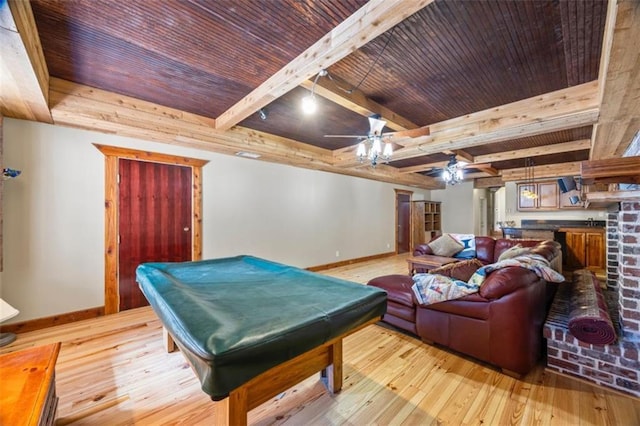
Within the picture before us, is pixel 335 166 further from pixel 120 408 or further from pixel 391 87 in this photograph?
pixel 120 408

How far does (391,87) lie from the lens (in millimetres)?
2592


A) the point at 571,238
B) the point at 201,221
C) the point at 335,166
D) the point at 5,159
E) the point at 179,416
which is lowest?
the point at 179,416

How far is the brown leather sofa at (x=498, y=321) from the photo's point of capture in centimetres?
198

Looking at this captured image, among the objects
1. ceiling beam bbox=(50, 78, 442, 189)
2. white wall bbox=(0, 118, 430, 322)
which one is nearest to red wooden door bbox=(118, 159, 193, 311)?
white wall bbox=(0, 118, 430, 322)

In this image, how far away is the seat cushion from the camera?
263 centimetres

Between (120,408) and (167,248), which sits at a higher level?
(167,248)

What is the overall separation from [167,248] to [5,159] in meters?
1.84

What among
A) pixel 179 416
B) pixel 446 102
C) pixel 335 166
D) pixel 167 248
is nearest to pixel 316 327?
pixel 179 416

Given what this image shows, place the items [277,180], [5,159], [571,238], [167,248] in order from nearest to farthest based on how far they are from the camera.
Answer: [5,159] < [167,248] < [277,180] < [571,238]

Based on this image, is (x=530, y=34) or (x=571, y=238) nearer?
(x=530, y=34)

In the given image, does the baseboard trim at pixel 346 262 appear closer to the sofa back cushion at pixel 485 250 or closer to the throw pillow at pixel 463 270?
the sofa back cushion at pixel 485 250

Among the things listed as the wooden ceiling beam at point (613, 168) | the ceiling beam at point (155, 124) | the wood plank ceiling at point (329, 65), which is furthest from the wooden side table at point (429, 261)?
the wooden ceiling beam at point (613, 168)

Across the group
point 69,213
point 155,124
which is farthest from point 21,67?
point 69,213

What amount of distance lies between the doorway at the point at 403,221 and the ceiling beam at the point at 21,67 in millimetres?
7278
